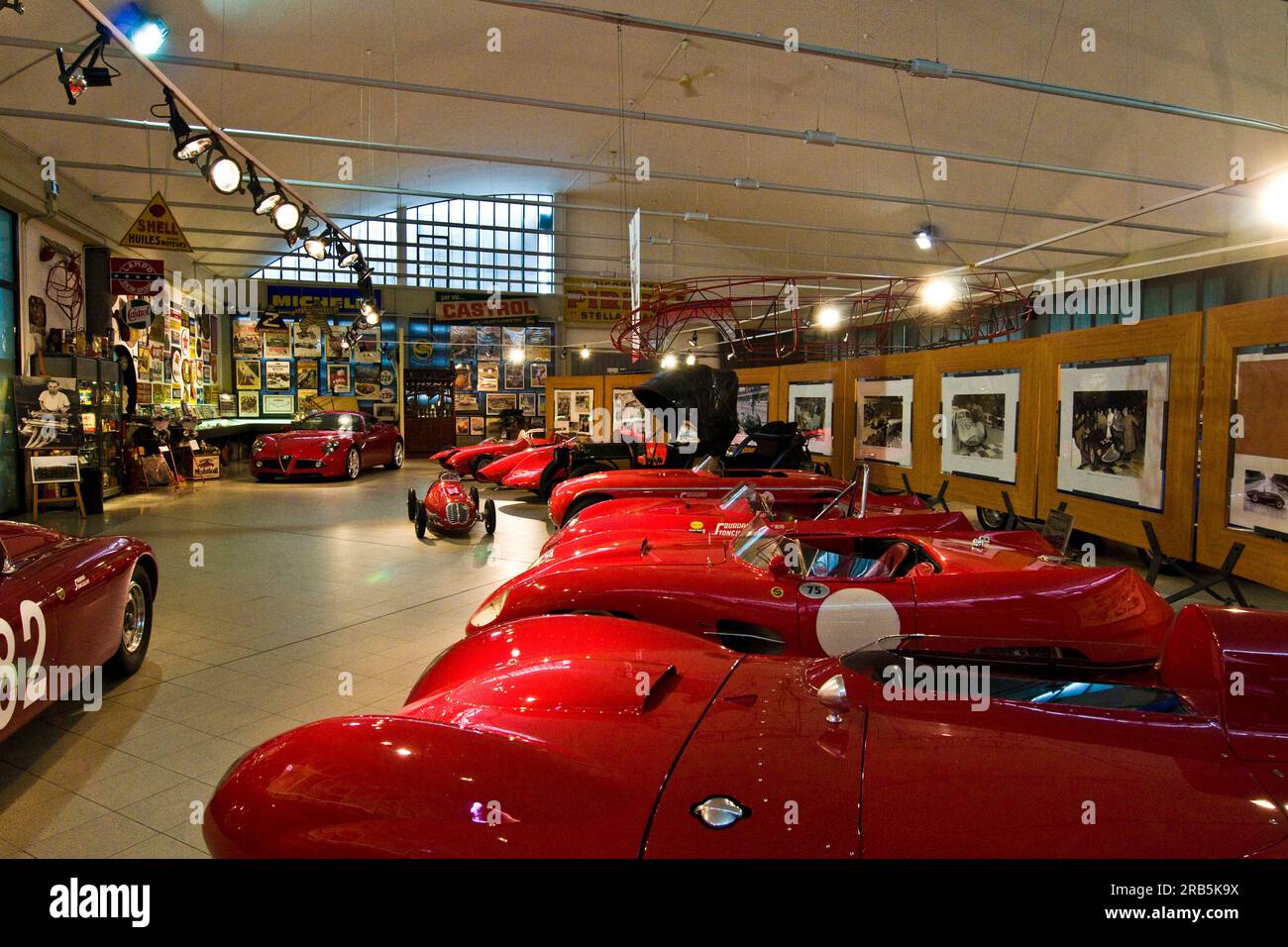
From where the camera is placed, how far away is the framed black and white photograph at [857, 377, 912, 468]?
828cm

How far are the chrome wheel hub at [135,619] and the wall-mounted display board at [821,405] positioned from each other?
24.9 ft

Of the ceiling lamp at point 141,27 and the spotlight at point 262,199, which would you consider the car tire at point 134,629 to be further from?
the ceiling lamp at point 141,27

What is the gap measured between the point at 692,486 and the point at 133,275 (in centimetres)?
1053

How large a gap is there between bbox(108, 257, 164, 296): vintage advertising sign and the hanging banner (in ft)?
8.28

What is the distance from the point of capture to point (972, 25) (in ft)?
35.1

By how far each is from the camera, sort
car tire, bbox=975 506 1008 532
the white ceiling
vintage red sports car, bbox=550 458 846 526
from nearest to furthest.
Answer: vintage red sports car, bbox=550 458 846 526 < car tire, bbox=975 506 1008 532 < the white ceiling

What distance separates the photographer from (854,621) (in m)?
3.24

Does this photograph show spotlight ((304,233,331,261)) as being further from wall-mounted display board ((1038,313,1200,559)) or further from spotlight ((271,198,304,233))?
wall-mounted display board ((1038,313,1200,559))

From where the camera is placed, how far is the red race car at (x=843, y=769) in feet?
4.55

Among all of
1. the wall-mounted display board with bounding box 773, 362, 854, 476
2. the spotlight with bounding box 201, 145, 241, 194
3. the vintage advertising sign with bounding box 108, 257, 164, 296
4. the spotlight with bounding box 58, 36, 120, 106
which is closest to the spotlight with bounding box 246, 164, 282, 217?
the spotlight with bounding box 201, 145, 241, 194

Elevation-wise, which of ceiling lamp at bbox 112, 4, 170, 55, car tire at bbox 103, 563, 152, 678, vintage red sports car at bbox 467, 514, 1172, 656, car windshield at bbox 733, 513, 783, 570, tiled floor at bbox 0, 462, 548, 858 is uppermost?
ceiling lamp at bbox 112, 4, 170, 55

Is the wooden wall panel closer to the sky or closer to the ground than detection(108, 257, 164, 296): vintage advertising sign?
closer to the ground

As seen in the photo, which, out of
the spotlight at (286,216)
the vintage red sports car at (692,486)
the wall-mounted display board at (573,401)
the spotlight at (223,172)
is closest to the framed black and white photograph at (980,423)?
the vintage red sports car at (692,486)

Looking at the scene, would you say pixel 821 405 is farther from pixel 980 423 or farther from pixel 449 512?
pixel 449 512
